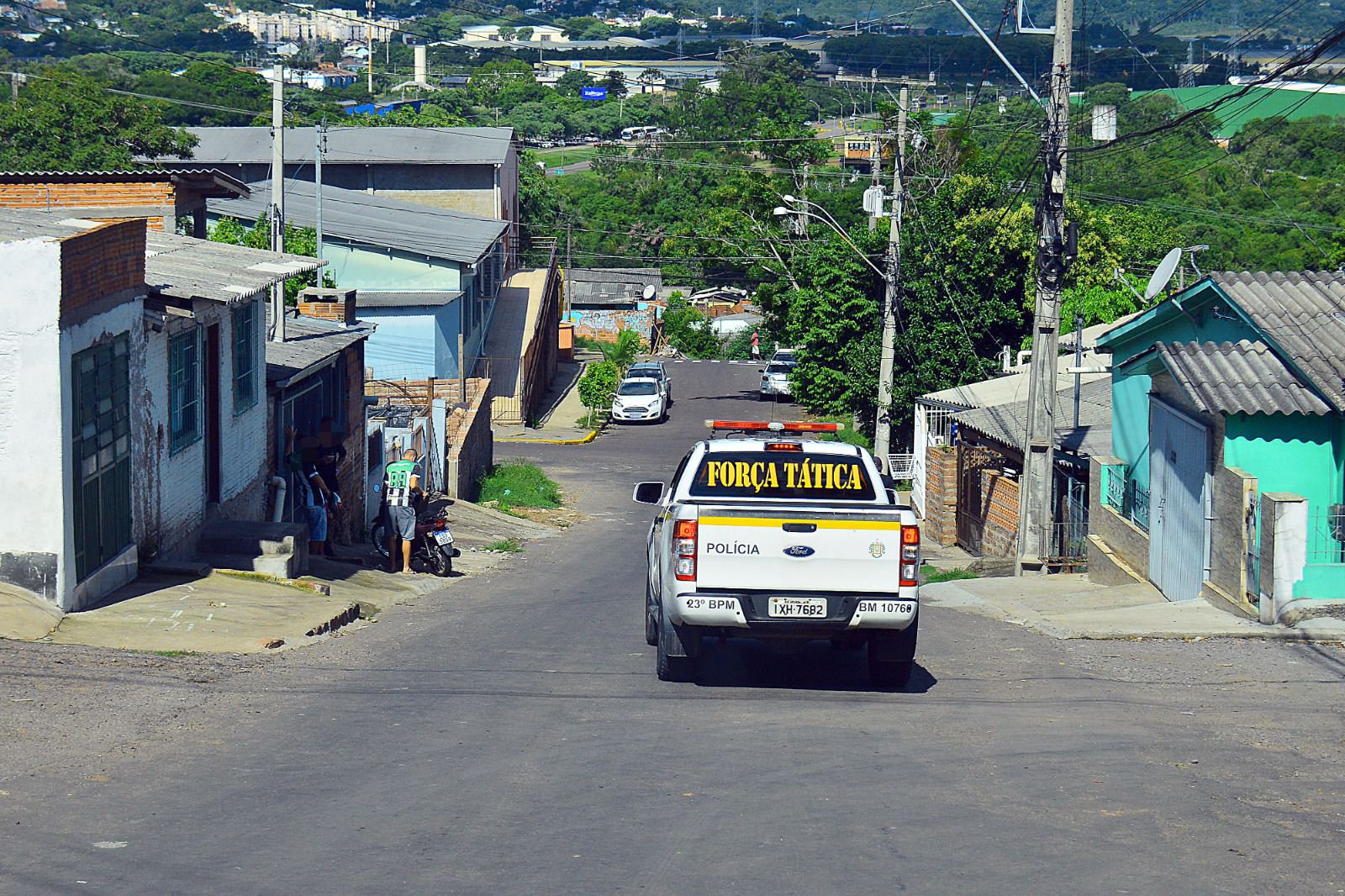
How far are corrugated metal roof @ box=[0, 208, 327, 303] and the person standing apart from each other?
3233 mm

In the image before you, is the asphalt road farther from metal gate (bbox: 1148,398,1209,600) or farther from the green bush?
the green bush

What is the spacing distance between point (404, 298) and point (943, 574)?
22140mm

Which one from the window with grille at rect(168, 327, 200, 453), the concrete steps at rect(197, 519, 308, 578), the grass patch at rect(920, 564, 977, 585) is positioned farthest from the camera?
the grass patch at rect(920, 564, 977, 585)

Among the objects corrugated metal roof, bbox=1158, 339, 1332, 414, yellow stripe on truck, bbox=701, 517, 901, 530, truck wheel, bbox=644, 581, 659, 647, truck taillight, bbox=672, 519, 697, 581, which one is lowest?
truck wheel, bbox=644, 581, 659, 647

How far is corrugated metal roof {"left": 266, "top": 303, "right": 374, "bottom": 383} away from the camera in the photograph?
20.1m

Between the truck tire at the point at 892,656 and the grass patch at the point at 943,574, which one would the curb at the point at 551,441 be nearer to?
the grass patch at the point at 943,574

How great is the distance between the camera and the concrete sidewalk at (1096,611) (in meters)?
14.1

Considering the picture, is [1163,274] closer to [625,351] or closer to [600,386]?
[600,386]

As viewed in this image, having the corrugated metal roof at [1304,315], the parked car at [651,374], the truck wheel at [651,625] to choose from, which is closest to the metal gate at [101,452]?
the truck wheel at [651,625]

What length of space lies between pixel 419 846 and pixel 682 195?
10157 centimetres

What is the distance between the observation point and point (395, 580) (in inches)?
745

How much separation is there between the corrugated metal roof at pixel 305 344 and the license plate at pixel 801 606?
423 inches

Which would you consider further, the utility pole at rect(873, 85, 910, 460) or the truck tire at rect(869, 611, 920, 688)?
the utility pole at rect(873, 85, 910, 460)

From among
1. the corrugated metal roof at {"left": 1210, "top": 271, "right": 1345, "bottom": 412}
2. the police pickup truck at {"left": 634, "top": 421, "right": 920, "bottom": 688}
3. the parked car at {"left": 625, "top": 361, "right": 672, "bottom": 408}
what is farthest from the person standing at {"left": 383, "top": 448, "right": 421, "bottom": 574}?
the parked car at {"left": 625, "top": 361, "right": 672, "bottom": 408}
